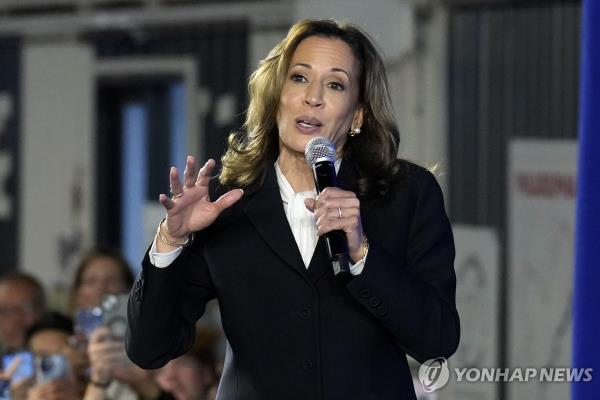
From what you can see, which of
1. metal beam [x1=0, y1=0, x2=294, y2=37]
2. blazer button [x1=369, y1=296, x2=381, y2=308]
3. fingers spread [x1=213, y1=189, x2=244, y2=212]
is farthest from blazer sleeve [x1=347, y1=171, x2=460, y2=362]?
metal beam [x1=0, y1=0, x2=294, y2=37]

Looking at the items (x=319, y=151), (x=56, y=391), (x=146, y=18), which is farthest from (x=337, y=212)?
(x=146, y=18)

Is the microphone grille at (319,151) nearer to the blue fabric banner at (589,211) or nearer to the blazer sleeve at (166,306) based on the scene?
the blazer sleeve at (166,306)

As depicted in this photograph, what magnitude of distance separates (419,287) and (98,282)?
3440mm

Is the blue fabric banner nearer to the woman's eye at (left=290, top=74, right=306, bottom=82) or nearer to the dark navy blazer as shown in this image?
the dark navy blazer

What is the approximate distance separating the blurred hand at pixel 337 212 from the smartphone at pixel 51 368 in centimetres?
225

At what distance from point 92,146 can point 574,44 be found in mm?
3763

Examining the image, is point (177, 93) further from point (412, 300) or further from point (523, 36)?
point (412, 300)

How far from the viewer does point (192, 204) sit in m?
2.31

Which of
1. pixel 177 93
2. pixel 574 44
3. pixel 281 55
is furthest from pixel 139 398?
pixel 177 93

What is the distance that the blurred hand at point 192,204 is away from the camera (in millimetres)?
2295

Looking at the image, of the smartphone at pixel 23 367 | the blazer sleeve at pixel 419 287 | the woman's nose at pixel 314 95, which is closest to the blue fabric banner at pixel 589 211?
the blazer sleeve at pixel 419 287

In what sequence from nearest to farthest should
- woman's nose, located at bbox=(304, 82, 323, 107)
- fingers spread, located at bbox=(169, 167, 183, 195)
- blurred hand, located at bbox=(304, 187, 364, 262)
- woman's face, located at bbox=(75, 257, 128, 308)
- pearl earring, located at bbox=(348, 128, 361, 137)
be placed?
blurred hand, located at bbox=(304, 187, 364, 262), fingers spread, located at bbox=(169, 167, 183, 195), woman's nose, located at bbox=(304, 82, 323, 107), pearl earring, located at bbox=(348, 128, 361, 137), woman's face, located at bbox=(75, 257, 128, 308)

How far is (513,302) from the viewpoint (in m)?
6.33

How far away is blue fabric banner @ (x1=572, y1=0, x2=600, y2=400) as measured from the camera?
233 centimetres
